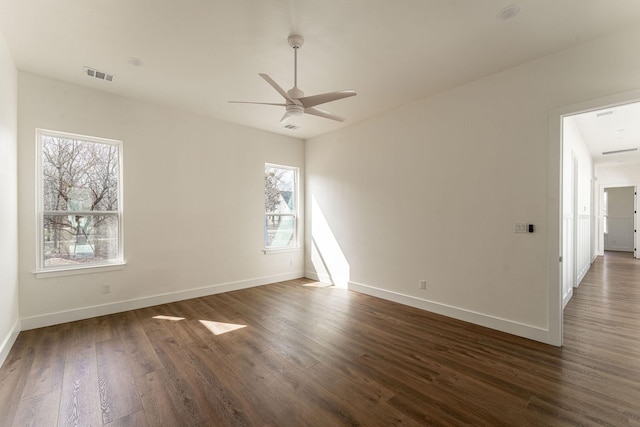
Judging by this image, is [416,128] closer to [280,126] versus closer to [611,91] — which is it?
[611,91]

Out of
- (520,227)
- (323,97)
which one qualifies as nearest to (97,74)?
(323,97)

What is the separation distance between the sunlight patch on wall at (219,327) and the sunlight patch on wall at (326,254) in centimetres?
240

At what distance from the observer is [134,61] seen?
310 cm

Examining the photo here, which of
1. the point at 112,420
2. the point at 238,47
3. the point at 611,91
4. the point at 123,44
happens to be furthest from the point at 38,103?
the point at 611,91

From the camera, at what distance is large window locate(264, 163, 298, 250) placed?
5.81 meters

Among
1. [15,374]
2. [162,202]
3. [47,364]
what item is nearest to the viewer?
[15,374]

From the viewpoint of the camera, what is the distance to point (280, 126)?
542 centimetres

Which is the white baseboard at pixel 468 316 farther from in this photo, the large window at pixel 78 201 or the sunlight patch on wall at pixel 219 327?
the large window at pixel 78 201

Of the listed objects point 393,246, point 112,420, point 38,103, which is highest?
point 38,103

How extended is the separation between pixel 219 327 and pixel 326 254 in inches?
109

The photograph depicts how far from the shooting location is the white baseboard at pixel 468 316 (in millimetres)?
3059

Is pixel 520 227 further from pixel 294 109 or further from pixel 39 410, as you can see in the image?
pixel 39 410

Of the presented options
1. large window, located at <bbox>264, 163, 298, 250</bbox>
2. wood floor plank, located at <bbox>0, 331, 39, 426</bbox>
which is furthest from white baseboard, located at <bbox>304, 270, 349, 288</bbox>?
wood floor plank, located at <bbox>0, 331, 39, 426</bbox>

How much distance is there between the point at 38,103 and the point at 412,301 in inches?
224
